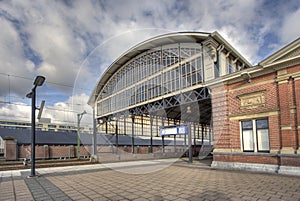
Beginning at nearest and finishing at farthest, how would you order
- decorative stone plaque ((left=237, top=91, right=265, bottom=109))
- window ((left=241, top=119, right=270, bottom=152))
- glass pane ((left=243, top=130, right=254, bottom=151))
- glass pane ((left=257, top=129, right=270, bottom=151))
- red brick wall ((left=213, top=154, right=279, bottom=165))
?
red brick wall ((left=213, top=154, right=279, bottom=165)), glass pane ((left=257, top=129, right=270, bottom=151)), window ((left=241, top=119, right=270, bottom=152)), decorative stone plaque ((left=237, top=91, right=265, bottom=109)), glass pane ((left=243, top=130, right=254, bottom=151))

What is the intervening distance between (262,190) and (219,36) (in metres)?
12.0

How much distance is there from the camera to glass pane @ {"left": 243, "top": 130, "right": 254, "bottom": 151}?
12.3m

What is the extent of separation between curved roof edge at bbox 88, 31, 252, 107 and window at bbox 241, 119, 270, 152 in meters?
7.22

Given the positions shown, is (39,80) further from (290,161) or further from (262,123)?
(290,161)

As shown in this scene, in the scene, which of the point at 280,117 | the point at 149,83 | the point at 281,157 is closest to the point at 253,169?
the point at 281,157

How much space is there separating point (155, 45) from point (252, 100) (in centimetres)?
1250

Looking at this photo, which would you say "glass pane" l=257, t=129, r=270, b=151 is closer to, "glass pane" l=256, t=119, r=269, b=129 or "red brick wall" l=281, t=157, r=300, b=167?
"glass pane" l=256, t=119, r=269, b=129

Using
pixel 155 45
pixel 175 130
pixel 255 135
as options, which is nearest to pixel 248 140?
pixel 255 135

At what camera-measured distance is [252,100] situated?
12320 millimetres

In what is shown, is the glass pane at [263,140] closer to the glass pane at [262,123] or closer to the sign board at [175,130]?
the glass pane at [262,123]

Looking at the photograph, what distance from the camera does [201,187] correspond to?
306 inches

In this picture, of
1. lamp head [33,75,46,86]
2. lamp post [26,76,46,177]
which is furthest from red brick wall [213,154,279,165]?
lamp head [33,75,46,86]

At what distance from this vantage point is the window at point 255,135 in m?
11.7

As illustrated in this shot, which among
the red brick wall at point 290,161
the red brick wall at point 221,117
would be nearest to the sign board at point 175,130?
the red brick wall at point 221,117
